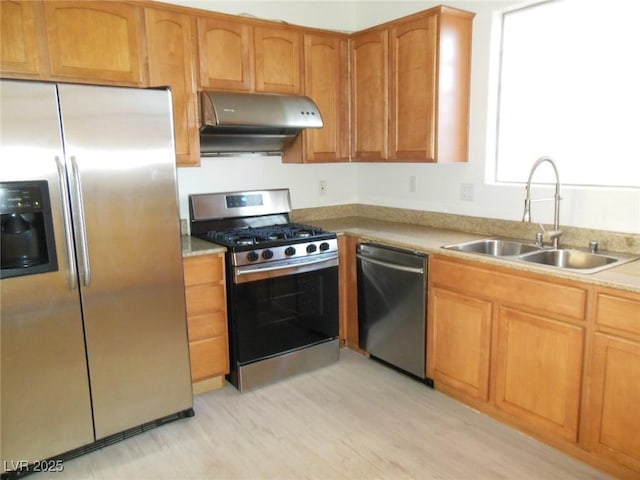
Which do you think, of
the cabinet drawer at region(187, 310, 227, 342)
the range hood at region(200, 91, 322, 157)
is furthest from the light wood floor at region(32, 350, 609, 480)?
the range hood at region(200, 91, 322, 157)

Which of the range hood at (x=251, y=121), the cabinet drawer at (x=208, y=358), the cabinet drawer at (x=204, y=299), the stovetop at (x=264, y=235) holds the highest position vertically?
the range hood at (x=251, y=121)

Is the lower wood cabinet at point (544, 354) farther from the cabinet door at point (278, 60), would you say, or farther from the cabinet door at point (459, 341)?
the cabinet door at point (278, 60)

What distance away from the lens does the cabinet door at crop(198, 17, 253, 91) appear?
2867 millimetres

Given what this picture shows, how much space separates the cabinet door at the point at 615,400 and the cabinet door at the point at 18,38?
291cm

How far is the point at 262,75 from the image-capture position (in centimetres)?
310

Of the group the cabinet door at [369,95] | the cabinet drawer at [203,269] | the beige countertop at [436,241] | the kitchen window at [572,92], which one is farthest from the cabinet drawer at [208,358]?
the kitchen window at [572,92]

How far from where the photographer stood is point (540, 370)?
2270 mm

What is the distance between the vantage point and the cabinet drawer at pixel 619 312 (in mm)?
1893

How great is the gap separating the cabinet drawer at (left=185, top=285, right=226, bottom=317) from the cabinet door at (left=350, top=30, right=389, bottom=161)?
1.45 metres

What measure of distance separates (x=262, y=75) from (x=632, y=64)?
2072 mm

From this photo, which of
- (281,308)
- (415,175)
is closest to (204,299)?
(281,308)

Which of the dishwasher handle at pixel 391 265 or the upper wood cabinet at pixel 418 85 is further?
the upper wood cabinet at pixel 418 85

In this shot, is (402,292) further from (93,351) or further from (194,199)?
(93,351)

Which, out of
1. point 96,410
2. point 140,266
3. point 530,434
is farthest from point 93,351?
point 530,434
